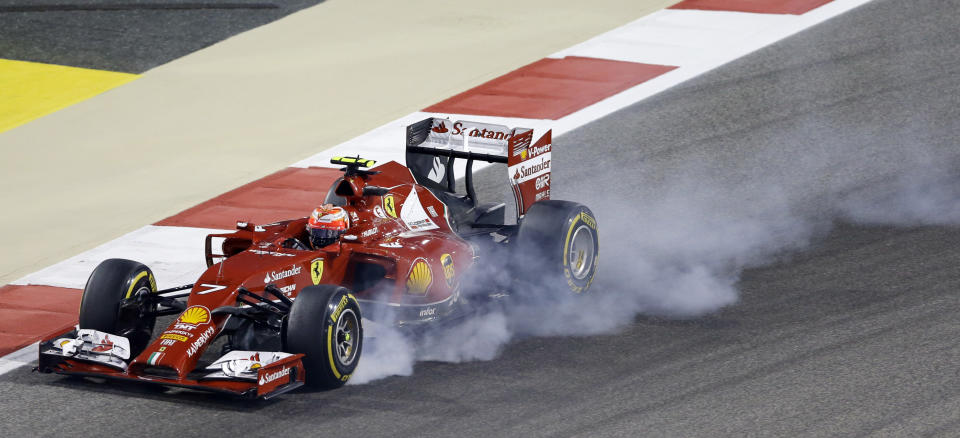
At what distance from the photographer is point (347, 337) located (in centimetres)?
1029

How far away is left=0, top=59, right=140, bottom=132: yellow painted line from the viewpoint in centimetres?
1833

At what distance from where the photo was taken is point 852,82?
59.1 ft

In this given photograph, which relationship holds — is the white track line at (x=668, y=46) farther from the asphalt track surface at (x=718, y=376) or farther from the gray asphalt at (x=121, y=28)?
the gray asphalt at (x=121, y=28)

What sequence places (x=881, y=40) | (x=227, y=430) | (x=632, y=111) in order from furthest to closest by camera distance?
(x=881, y=40), (x=632, y=111), (x=227, y=430)

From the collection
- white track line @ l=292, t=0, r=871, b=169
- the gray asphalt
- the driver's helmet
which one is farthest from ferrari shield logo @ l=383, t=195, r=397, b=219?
the gray asphalt

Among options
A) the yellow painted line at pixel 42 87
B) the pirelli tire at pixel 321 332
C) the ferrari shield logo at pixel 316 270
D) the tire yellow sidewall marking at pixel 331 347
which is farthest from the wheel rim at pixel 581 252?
the yellow painted line at pixel 42 87

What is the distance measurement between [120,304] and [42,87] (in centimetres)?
937

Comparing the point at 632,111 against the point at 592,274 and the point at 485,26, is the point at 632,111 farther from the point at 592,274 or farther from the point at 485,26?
the point at 592,274

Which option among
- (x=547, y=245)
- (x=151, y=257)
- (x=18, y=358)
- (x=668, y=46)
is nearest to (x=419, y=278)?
(x=547, y=245)

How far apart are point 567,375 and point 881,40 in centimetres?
1053

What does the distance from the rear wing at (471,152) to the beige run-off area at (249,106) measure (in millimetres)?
3381

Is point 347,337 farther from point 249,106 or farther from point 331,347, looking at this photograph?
point 249,106

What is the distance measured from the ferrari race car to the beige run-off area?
336 cm

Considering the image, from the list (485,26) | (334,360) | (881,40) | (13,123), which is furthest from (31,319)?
(881,40)
